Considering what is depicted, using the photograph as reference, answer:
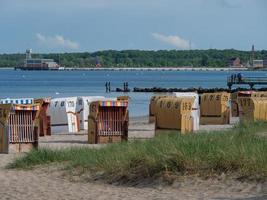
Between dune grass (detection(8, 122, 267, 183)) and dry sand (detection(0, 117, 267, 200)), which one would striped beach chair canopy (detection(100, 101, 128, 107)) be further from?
dry sand (detection(0, 117, 267, 200))

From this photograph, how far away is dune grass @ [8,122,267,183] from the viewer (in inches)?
493

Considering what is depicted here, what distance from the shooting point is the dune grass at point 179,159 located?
12516 millimetres

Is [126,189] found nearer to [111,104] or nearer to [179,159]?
[179,159]

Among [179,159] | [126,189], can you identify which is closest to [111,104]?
[179,159]

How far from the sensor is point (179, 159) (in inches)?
506

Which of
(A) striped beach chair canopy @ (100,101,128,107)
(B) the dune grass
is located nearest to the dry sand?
(B) the dune grass

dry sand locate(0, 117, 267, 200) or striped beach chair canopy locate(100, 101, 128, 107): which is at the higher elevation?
striped beach chair canopy locate(100, 101, 128, 107)

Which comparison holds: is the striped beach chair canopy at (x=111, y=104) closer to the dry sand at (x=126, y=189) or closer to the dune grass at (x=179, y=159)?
the dune grass at (x=179, y=159)

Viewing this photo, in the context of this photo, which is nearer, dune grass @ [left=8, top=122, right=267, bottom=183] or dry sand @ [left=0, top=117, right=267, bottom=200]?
dry sand @ [left=0, top=117, right=267, bottom=200]

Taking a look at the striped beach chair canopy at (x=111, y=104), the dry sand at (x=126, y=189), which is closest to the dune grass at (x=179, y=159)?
the dry sand at (x=126, y=189)

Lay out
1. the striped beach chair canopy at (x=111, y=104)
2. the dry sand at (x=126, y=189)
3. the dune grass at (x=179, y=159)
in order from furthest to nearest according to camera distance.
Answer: the striped beach chair canopy at (x=111, y=104) < the dune grass at (x=179, y=159) < the dry sand at (x=126, y=189)

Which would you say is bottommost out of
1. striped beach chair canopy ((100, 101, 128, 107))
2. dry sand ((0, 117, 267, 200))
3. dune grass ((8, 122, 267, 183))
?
dry sand ((0, 117, 267, 200))

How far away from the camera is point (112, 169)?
44.8 ft

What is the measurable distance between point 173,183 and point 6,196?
267 cm
